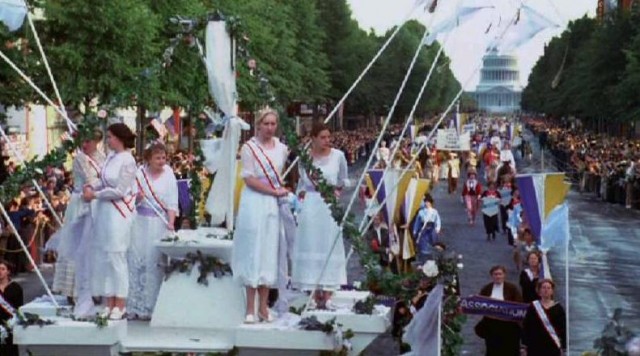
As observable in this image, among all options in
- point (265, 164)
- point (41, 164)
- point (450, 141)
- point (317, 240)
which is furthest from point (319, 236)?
point (450, 141)

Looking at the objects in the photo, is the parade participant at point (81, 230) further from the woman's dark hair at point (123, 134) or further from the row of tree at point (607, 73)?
the row of tree at point (607, 73)

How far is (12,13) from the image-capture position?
52.6 ft

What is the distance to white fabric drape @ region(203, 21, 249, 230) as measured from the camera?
15.4 metres

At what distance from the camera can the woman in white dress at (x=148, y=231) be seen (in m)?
15.2

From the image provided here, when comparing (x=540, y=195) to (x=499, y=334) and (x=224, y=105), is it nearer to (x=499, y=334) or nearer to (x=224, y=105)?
(x=499, y=334)

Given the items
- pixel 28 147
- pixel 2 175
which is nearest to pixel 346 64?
pixel 28 147

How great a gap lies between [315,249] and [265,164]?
4.23 ft

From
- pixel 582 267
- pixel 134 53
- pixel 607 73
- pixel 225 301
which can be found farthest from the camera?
pixel 607 73

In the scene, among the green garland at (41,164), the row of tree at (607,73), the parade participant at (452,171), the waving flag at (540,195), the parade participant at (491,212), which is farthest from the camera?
the row of tree at (607,73)

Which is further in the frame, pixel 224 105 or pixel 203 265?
pixel 224 105

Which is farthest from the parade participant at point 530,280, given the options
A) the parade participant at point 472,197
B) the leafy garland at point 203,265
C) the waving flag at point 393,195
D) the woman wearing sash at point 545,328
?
the parade participant at point 472,197

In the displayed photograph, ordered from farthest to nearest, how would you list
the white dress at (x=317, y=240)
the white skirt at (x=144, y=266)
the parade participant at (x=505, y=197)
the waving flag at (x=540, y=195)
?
the parade participant at (x=505, y=197)
the waving flag at (x=540, y=195)
the white skirt at (x=144, y=266)
the white dress at (x=317, y=240)

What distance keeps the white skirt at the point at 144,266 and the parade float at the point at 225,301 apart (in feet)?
0.86

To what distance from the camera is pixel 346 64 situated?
104 m
